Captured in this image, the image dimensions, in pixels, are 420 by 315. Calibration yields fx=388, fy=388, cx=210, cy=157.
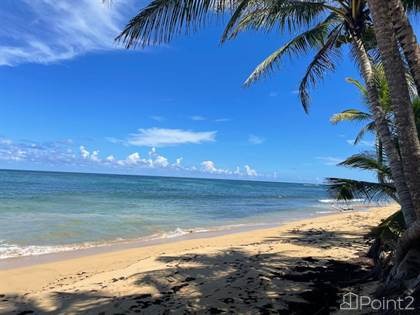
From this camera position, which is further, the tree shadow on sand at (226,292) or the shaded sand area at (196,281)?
the shaded sand area at (196,281)

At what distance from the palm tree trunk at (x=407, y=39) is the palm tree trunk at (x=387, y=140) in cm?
124

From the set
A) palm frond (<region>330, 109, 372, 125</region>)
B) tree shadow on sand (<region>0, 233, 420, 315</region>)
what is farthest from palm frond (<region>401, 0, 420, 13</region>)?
palm frond (<region>330, 109, 372, 125</region>)

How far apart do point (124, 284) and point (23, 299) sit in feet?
5.03

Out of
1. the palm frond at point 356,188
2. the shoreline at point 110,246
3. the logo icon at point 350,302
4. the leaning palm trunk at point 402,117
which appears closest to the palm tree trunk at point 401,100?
the leaning palm trunk at point 402,117

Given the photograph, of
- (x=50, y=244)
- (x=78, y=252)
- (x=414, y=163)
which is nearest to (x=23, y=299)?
(x=78, y=252)

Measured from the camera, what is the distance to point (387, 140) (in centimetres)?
530

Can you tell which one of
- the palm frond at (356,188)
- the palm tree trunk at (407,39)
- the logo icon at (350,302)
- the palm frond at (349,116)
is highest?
the palm frond at (349,116)

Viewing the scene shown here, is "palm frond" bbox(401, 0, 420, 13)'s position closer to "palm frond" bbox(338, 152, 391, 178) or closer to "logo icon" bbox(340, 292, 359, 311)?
"palm frond" bbox(338, 152, 391, 178)

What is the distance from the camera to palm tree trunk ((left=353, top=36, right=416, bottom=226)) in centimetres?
465

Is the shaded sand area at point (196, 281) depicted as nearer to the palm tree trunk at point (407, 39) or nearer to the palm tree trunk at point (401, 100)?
the palm tree trunk at point (401, 100)

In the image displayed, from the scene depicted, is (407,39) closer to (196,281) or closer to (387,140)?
(387,140)

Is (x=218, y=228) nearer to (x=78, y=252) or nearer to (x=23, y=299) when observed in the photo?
(x=78, y=252)

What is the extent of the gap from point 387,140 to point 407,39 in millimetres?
1625

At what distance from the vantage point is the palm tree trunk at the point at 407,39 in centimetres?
402
